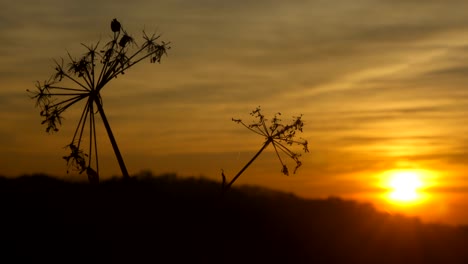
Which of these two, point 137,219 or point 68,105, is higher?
point 68,105

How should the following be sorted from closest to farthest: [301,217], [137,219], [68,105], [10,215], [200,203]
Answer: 1. [68,105]
2. [10,215]
3. [137,219]
4. [200,203]
5. [301,217]

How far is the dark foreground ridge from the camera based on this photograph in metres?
39.9

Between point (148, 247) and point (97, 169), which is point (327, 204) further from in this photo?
point (97, 169)

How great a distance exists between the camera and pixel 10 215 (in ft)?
134

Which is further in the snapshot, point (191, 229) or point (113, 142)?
point (191, 229)

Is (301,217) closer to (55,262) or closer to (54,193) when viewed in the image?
(54,193)

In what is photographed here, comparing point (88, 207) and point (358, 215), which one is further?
point (358, 215)

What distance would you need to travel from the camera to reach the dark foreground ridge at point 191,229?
39938 mm

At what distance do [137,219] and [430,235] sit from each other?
17733 mm

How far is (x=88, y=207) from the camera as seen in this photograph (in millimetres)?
43531

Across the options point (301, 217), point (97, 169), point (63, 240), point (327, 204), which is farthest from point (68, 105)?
point (327, 204)

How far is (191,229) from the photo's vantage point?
4447cm

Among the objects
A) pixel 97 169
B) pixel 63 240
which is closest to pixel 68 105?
pixel 97 169

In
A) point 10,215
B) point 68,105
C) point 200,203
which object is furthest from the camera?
point 200,203
